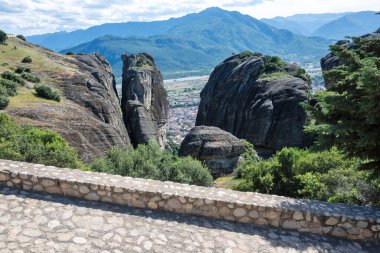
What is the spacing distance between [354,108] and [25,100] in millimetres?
35213

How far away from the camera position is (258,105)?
56.3 meters

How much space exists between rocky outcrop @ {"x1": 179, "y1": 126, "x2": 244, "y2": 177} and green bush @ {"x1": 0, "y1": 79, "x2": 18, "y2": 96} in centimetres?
1940

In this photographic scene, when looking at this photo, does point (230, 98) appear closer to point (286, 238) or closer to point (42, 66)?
point (42, 66)

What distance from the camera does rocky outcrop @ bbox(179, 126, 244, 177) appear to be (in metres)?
41.3

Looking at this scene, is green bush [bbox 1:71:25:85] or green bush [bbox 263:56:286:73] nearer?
green bush [bbox 1:71:25:85]

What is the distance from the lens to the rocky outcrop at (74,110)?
34375 millimetres

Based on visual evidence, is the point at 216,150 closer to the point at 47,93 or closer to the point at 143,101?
the point at 47,93

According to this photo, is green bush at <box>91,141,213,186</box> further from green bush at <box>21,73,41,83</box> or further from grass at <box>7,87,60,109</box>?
green bush at <box>21,73,41,83</box>

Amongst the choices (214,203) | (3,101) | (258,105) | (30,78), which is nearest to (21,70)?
(30,78)

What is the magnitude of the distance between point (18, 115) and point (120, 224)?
27298mm

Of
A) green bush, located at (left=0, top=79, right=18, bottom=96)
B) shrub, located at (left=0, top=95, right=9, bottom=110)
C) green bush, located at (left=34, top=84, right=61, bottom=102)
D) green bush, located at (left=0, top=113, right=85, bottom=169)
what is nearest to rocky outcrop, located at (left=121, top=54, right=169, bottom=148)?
green bush, located at (left=34, top=84, right=61, bottom=102)

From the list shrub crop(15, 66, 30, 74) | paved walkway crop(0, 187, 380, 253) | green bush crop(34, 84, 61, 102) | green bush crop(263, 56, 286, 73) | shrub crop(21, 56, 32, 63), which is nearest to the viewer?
paved walkway crop(0, 187, 380, 253)

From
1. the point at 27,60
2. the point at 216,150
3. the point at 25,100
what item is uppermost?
the point at 27,60

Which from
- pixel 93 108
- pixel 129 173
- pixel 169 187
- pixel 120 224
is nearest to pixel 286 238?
pixel 169 187
